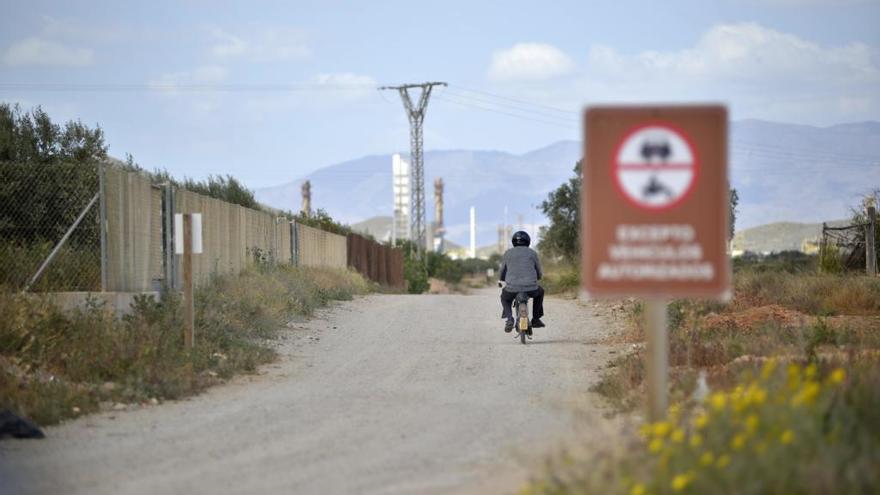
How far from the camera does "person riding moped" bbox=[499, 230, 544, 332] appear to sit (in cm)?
2062

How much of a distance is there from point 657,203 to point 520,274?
13.0m

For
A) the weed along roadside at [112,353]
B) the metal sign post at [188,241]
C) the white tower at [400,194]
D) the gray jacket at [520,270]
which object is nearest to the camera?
the weed along roadside at [112,353]

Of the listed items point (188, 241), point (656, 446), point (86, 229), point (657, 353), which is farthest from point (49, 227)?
point (656, 446)

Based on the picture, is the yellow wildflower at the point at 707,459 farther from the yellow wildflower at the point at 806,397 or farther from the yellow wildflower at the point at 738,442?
the yellow wildflower at the point at 806,397

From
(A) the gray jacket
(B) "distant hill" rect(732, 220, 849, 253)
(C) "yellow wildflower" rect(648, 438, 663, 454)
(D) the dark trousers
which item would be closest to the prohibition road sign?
(C) "yellow wildflower" rect(648, 438, 663, 454)

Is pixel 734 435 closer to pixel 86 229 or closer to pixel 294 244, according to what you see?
pixel 86 229

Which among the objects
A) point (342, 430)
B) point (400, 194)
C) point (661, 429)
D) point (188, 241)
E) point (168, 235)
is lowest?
point (342, 430)

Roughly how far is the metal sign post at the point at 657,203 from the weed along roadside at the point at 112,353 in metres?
6.45

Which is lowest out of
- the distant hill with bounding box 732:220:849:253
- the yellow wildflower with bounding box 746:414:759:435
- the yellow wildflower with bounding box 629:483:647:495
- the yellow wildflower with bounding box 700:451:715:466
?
the yellow wildflower with bounding box 629:483:647:495

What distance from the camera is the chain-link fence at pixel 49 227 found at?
16859mm

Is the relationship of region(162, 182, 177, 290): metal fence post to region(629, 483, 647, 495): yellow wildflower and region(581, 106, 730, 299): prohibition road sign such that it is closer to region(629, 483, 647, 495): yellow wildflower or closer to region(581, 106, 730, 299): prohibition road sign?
region(581, 106, 730, 299): prohibition road sign

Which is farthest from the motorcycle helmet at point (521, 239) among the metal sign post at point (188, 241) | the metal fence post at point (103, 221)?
the metal fence post at point (103, 221)

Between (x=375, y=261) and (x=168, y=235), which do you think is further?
(x=375, y=261)

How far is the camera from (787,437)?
655 centimetres
